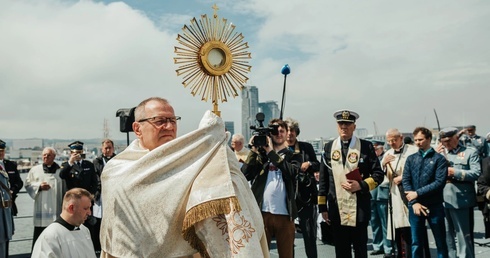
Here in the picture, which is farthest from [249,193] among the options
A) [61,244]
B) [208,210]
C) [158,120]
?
[61,244]

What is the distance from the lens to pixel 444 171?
5.12 m

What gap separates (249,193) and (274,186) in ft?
10.2

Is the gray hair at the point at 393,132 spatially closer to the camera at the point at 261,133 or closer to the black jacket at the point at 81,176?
the camera at the point at 261,133

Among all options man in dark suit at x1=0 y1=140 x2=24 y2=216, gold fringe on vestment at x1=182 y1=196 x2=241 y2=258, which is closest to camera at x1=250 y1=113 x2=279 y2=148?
gold fringe on vestment at x1=182 y1=196 x2=241 y2=258

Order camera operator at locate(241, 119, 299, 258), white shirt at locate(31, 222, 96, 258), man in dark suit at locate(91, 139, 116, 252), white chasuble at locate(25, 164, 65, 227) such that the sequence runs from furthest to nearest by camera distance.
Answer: man in dark suit at locate(91, 139, 116, 252) < white chasuble at locate(25, 164, 65, 227) < camera operator at locate(241, 119, 299, 258) < white shirt at locate(31, 222, 96, 258)

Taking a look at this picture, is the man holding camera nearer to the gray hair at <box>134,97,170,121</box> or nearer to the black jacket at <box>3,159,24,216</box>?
the gray hair at <box>134,97,170,121</box>

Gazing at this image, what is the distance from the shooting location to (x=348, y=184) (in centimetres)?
455

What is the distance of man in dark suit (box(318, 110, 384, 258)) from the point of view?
4551 millimetres

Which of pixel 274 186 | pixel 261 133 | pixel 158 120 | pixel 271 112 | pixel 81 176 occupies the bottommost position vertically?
pixel 274 186

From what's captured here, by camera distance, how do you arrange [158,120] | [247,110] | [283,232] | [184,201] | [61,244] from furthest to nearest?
[247,110] → [283,232] → [61,244] → [158,120] → [184,201]

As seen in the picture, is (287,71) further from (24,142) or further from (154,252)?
(24,142)

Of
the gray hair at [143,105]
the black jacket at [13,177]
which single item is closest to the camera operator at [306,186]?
the gray hair at [143,105]

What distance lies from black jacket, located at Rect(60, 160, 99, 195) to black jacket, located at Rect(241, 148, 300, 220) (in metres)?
3.30

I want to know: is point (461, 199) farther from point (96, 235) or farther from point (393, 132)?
point (96, 235)
